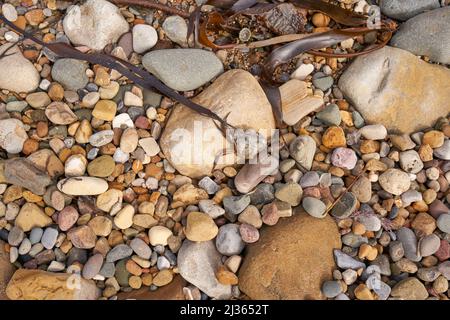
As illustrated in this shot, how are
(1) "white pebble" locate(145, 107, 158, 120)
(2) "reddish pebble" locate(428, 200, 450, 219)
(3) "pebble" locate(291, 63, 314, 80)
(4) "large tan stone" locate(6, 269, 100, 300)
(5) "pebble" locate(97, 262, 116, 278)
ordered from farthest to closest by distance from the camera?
(3) "pebble" locate(291, 63, 314, 80) → (1) "white pebble" locate(145, 107, 158, 120) → (2) "reddish pebble" locate(428, 200, 450, 219) → (5) "pebble" locate(97, 262, 116, 278) → (4) "large tan stone" locate(6, 269, 100, 300)

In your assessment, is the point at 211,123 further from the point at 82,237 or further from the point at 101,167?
the point at 82,237

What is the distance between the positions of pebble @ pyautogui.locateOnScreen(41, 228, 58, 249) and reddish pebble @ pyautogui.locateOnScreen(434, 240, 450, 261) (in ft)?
5.45

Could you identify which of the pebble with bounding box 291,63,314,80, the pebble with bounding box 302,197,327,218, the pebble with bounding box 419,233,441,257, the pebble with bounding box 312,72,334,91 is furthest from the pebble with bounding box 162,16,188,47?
the pebble with bounding box 419,233,441,257

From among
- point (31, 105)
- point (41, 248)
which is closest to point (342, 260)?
point (41, 248)

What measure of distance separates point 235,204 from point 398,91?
0.96 meters

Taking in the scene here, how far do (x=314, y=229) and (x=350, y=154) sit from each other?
1.32 feet

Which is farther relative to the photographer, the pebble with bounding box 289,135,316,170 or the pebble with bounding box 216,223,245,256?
the pebble with bounding box 289,135,316,170

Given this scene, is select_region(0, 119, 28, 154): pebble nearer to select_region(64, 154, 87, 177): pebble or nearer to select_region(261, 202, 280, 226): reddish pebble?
select_region(64, 154, 87, 177): pebble

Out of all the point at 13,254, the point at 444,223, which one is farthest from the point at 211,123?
the point at 444,223

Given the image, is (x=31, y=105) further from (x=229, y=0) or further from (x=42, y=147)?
(x=229, y=0)

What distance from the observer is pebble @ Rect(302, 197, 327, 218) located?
6.43 ft

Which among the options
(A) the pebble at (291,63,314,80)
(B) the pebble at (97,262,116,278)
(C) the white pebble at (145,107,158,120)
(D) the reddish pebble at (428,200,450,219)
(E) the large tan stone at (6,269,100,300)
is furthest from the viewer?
(A) the pebble at (291,63,314,80)

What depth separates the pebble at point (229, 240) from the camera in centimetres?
193

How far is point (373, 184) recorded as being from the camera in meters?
2.10
